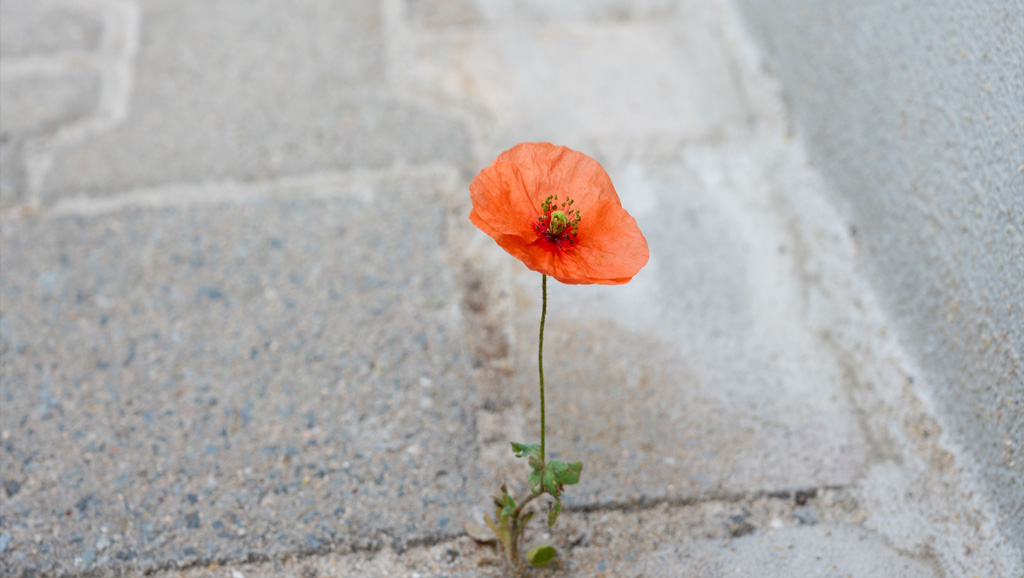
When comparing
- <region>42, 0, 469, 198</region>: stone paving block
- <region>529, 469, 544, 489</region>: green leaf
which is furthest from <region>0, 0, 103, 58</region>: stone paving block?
<region>529, 469, 544, 489</region>: green leaf

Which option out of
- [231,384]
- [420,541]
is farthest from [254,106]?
[420,541]

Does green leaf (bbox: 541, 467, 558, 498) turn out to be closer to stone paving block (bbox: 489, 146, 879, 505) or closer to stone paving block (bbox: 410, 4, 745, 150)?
stone paving block (bbox: 489, 146, 879, 505)

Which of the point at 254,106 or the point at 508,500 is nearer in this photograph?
the point at 508,500

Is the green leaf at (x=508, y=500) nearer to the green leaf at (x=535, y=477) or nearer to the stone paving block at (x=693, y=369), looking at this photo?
the green leaf at (x=535, y=477)

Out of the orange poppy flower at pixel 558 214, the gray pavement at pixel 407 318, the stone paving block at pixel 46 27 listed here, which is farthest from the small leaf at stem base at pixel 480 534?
the stone paving block at pixel 46 27

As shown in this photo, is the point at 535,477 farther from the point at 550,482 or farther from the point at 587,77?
the point at 587,77

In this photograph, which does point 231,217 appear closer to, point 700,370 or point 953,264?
point 700,370
